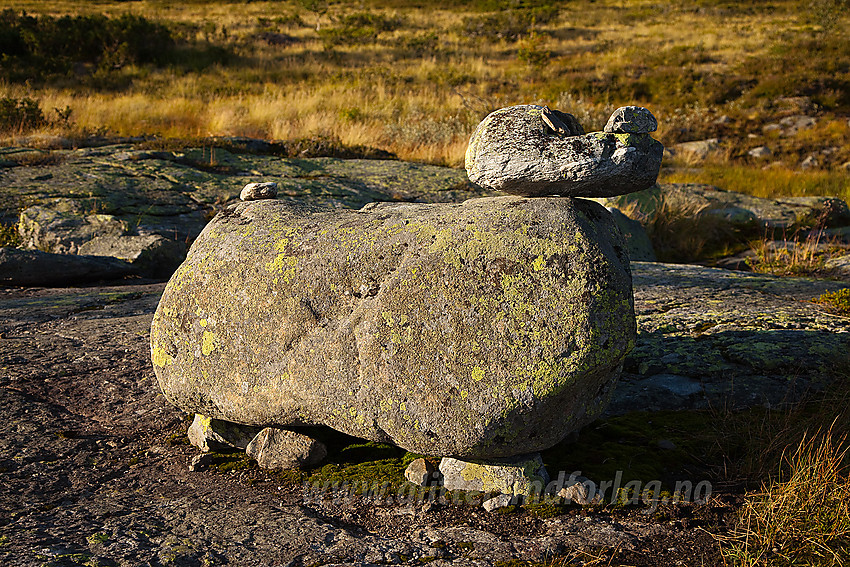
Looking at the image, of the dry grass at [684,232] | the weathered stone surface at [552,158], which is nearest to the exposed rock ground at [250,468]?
the weathered stone surface at [552,158]

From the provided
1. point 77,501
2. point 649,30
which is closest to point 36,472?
point 77,501

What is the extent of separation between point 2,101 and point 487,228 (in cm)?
1588

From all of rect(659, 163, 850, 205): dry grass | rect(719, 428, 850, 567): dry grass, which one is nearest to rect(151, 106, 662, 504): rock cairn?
rect(719, 428, 850, 567): dry grass

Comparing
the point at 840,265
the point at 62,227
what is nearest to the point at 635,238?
the point at 840,265

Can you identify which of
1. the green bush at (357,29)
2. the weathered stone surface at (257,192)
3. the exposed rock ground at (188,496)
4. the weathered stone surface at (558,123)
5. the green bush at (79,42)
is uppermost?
the green bush at (357,29)

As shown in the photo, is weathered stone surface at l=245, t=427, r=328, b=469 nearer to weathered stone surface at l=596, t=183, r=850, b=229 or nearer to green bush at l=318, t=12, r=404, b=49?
weathered stone surface at l=596, t=183, r=850, b=229

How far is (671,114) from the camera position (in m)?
23.9

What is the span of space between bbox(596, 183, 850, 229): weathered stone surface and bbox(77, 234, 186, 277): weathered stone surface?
7441 millimetres

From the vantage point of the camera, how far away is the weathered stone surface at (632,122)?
3.79 metres

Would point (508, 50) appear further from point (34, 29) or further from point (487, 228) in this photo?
point (487, 228)

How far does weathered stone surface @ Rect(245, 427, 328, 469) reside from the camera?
4027mm

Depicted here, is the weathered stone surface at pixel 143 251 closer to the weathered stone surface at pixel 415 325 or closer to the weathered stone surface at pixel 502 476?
the weathered stone surface at pixel 415 325

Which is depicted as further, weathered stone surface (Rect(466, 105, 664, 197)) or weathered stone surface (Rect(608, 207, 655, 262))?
weathered stone surface (Rect(608, 207, 655, 262))

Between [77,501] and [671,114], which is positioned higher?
[671,114]
